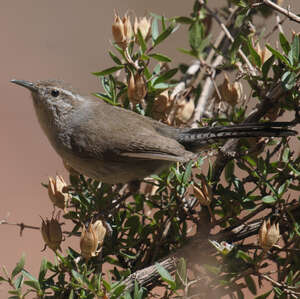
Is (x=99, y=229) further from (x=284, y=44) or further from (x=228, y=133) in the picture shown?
(x=284, y=44)

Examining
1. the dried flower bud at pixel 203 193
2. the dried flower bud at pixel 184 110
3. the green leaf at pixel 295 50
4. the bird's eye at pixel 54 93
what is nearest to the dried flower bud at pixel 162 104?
the dried flower bud at pixel 184 110

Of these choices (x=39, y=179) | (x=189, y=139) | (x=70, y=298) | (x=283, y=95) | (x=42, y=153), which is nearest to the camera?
(x=70, y=298)

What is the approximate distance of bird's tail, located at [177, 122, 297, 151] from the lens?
2.63 m

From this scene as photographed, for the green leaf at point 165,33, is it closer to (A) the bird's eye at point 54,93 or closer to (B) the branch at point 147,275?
(A) the bird's eye at point 54,93

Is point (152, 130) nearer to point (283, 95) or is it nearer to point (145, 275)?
point (283, 95)

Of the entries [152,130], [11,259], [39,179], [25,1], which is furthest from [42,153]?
[152,130]

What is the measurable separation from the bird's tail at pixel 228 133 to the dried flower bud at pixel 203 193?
1.27 feet

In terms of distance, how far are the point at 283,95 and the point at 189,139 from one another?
81 centimetres

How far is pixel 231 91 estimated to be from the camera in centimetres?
300

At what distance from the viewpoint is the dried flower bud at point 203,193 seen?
8.18 feet

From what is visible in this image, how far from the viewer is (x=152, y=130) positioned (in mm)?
3402

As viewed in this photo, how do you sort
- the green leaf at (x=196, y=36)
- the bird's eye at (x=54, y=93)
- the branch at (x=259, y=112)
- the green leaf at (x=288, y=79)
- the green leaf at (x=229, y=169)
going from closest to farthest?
the green leaf at (x=288, y=79)
the branch at (x=259, y=112)
the green leaf at (x=229, y=169)
the green leaf at (x=196, y=36)
the bird's eye at (x=54, y=93)

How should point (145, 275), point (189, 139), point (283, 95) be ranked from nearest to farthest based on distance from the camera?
point (145, 275), point (283, 95), point (189, 139)

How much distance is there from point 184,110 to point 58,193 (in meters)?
0.96
